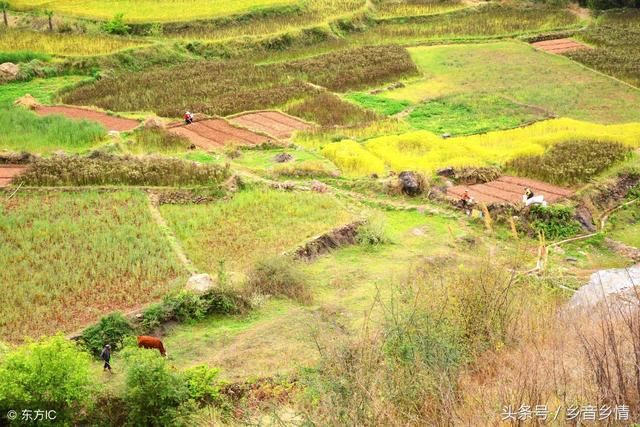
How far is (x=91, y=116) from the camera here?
19.1 m

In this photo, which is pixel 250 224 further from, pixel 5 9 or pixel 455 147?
pixel 5 9

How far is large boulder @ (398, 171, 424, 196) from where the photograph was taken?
48.2 ft

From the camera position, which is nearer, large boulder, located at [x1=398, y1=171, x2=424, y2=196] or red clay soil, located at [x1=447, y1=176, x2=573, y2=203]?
red clay soil, located at [x1=447, y1=176, x2=573, y2=203]

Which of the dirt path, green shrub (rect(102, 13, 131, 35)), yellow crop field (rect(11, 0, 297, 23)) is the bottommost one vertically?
the dirt path

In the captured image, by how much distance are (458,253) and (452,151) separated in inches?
187

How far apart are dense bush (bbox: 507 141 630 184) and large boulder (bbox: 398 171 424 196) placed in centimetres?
221

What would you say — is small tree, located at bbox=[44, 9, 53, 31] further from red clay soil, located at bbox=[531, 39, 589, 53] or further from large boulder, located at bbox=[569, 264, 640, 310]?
large boulder, located at bbox=[569, 264, 640, 310]

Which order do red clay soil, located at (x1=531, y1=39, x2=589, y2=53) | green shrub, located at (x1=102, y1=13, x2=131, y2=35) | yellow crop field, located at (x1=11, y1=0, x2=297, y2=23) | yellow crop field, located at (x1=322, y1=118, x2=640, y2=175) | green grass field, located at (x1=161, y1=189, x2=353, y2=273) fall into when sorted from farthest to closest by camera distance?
yellow crop field, located at (x1=11, y1=0, x2=297, y2=23) < red clay soil, located at (x1=531, y1=39, x2=589, y2=53) < green shrub, located at (x1=102, y1=13, x2=131, y2=35) < yellow crop field, located at (x1=322, y1=118, x2=640, y2=175) < green grass field, located at (x1=161, y1=189, x2=353, y2=273)

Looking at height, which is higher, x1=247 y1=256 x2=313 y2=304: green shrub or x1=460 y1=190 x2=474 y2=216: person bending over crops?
x1=247 y1=256 x2=313 y2=304: green shrub

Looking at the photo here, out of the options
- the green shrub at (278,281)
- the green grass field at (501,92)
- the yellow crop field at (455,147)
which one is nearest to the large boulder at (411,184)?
the yellow crop field at (455,147)

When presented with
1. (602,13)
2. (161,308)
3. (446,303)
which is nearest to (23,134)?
(161,308)

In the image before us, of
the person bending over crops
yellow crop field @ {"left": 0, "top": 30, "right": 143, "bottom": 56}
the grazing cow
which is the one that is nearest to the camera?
the grazing cow

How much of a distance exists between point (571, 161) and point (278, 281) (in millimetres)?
7726

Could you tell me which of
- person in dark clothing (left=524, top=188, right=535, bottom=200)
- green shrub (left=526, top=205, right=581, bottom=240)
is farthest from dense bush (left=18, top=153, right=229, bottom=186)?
green shrub (left=526, top=205, right=581, bottom=240)
